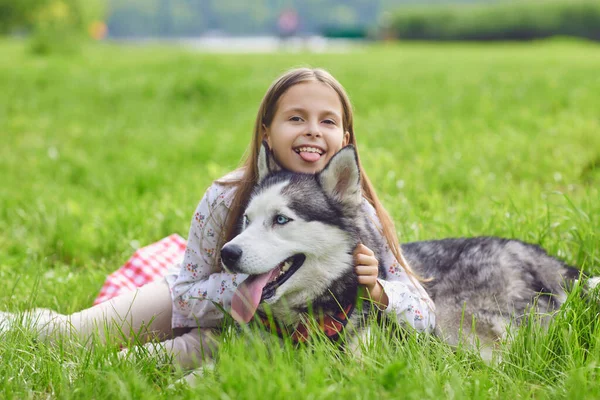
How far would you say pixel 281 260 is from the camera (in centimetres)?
237

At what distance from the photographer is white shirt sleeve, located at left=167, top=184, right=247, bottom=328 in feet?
9.52

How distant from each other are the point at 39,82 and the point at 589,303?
11.0 m

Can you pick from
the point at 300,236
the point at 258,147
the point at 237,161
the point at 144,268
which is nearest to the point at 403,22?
the point at 237,161

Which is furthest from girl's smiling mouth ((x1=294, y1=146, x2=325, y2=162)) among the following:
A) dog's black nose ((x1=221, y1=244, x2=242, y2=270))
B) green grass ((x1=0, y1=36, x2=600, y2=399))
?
green grass ((x1=0, y1=36, x2=600, y2=399))

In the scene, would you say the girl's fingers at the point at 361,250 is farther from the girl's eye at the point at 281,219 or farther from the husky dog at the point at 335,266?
the girl's eye at the point at 281,219

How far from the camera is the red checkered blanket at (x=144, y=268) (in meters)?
3.56

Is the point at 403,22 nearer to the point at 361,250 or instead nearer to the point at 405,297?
the point at 405,297

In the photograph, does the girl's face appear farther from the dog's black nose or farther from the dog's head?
the dog's black nose

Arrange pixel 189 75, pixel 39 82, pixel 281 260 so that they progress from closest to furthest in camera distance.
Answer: pixel 281 260 → pixel 189 75 → pixel 39 82

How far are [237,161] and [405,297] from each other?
4.22 m

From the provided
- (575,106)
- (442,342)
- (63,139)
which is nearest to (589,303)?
(442,342)

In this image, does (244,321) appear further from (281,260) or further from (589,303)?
(589,303)

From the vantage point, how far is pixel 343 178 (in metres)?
2.54

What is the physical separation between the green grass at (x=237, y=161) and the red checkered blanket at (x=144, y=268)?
176 millimetres
